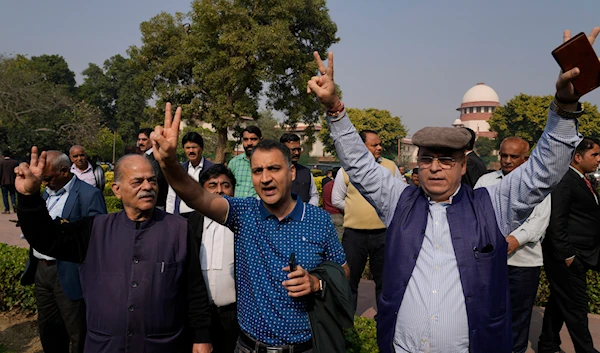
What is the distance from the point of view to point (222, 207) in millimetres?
2250

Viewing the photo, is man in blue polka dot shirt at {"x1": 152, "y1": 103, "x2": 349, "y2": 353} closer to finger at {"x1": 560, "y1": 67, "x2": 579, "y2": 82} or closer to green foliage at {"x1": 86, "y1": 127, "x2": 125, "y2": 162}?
finger at {"x1": 560, "y1": 67, "x2": 579, "y2": 82}

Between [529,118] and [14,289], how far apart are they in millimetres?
55633

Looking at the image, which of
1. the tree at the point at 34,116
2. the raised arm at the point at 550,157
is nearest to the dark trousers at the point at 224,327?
the raised arm at the point at 550,157

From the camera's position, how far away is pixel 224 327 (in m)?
3.17

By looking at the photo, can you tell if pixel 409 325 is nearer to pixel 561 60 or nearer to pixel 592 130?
pixel 561 60

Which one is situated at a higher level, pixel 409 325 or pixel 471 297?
pixel 471 297

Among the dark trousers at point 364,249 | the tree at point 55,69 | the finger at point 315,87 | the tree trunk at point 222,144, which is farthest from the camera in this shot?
the tree at point 55,69

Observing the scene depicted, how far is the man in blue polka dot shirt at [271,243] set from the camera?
2189 millimetres

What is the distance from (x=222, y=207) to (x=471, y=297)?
4.24ft

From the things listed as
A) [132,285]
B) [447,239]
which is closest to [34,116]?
[132,285]

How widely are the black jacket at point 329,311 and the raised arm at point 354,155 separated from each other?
48 centimetres

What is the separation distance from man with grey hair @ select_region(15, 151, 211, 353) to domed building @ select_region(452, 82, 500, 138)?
289 feet

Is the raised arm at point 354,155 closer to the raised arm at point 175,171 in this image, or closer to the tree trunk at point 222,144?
the raised arm at point 175,171

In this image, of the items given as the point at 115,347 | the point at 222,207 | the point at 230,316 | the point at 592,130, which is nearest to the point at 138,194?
the point at 222,207
